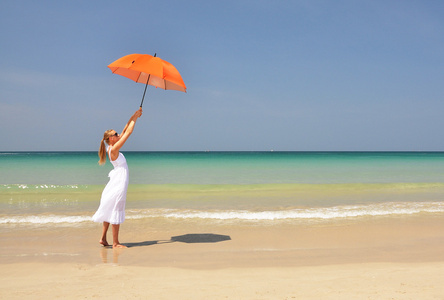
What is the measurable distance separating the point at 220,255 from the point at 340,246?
7.09ft

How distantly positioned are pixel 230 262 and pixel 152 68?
131 inches

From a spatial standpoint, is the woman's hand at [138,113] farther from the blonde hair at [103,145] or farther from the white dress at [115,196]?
the white dress at [115,196]

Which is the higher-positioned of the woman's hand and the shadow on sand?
the woman's hand

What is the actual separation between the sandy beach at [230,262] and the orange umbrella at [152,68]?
2.73 m

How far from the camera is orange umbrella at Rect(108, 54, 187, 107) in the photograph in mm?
6262

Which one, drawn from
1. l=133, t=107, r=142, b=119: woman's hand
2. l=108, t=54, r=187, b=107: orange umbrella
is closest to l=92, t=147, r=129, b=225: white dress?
l=133, t=107, r=142, b=119: woman's hand

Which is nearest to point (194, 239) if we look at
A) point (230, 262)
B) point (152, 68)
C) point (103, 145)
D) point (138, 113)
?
point (230, 262)

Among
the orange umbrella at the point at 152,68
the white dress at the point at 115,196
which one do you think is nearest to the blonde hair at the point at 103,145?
the white dress at the point at 115,196

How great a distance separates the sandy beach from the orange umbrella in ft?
8.97

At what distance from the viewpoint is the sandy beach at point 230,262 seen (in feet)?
13.9

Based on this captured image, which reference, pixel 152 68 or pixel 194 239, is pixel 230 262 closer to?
pixel 194 239

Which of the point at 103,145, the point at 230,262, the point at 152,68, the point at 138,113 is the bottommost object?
the point at 230,262

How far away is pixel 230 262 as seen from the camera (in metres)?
5.65

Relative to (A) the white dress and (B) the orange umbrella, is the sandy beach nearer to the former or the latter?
(A) the white dress
